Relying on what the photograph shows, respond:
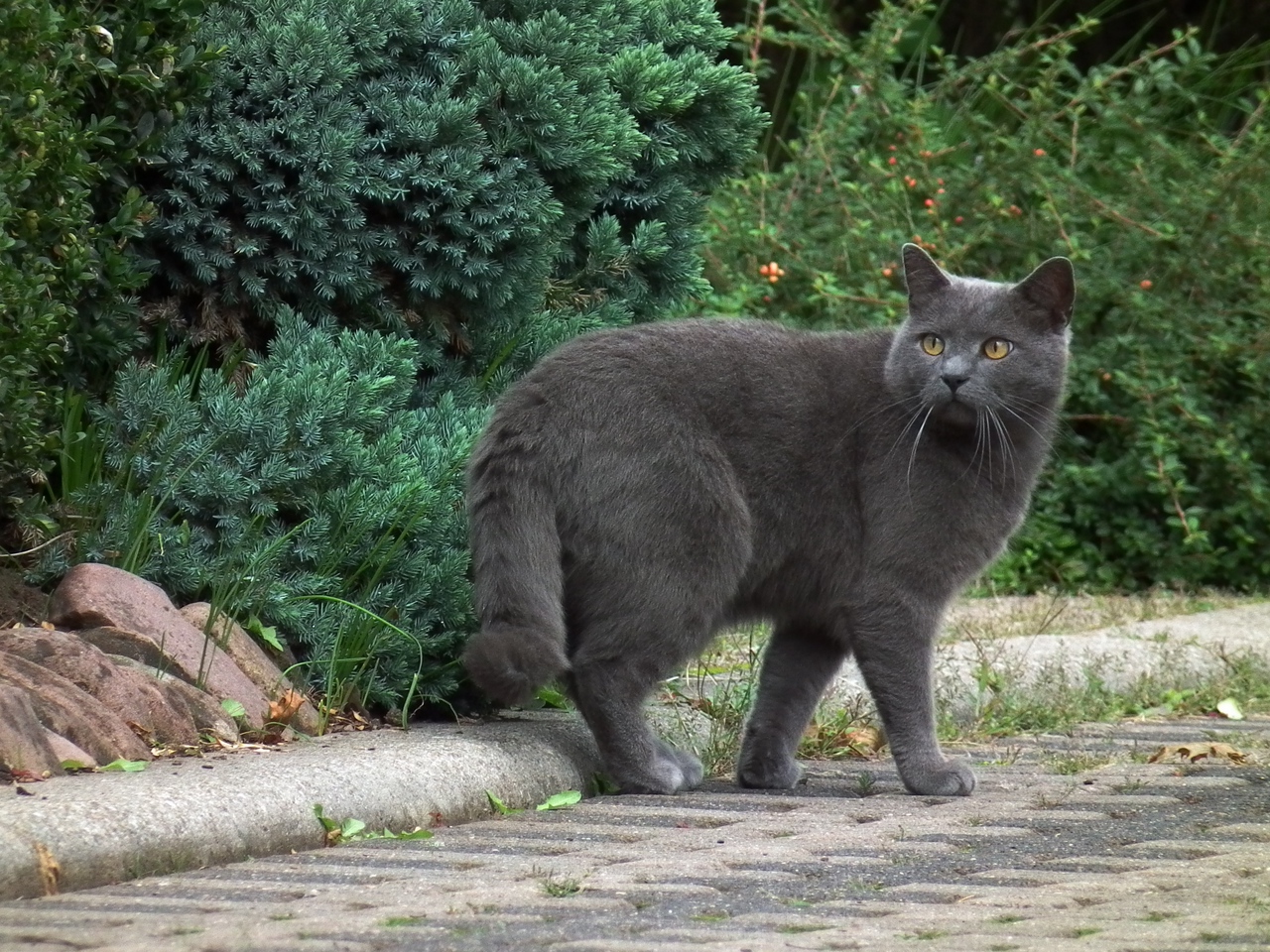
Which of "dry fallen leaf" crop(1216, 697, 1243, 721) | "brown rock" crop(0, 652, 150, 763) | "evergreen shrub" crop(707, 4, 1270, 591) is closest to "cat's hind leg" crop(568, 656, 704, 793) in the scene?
"brown rock" crop(0, 652, 150, 763)

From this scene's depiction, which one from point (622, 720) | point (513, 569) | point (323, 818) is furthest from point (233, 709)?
point (622, 720)

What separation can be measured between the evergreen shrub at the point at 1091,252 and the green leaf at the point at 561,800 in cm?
384

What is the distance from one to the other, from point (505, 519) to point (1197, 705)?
8.92 ft

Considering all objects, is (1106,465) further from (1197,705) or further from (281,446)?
(281,446)

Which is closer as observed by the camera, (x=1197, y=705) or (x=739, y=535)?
(x=739, y=535)

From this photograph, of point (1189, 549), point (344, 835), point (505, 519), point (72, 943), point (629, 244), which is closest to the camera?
point (72, 943)

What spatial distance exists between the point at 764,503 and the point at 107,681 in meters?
1.61

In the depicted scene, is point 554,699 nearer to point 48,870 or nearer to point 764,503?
point 764,503

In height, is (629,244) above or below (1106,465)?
above

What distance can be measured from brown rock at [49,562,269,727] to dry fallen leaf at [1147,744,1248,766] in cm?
236

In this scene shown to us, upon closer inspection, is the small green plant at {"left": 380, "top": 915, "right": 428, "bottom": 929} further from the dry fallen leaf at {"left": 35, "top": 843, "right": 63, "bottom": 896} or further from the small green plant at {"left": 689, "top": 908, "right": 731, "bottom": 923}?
the dry fallen leaf at {"left": 35, "top": 843, "right": 63, "bottom": 896}

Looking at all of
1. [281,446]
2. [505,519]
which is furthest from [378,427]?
[505,519]

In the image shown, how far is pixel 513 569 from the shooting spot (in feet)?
12.5

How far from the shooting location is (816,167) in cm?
842
